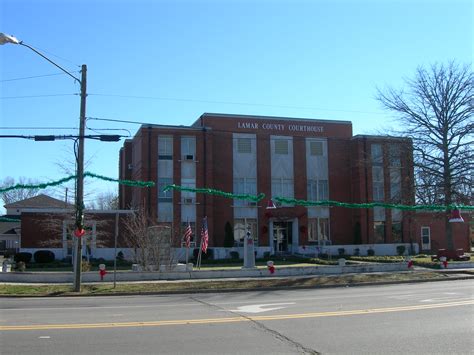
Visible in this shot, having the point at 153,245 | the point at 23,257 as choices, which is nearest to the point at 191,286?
the point at 153,245

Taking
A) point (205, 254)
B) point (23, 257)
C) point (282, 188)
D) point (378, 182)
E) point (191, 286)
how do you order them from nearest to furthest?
point (191, 286) < point (23, 257) < point (205, 254) < point (282, 188) < point (378, 182)

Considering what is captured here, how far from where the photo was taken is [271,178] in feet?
162

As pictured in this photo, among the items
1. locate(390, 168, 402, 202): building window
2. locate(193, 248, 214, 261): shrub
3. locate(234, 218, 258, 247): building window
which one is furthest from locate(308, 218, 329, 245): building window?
locate(193, 248, 214, 261): shrub

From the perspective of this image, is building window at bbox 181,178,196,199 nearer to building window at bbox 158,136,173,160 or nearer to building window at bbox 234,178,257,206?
building window at bbox 158,136,173,160

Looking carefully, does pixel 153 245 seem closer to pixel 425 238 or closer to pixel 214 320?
pixel 214 320

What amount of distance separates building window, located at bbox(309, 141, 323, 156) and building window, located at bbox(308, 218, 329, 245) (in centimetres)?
636

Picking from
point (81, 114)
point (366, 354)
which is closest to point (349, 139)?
point (81, 114)

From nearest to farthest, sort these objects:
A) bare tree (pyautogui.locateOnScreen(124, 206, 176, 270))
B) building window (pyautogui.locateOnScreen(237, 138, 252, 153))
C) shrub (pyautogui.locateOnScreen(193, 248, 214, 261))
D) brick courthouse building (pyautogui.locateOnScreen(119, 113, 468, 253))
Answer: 1. bare tree (pyautogui.locateOnScreen(124, 206, 176, 270))
2. shrub (pyautogui.locateOnScreen(193, 248, 214, 261))
3. brick courthouse building (pyautogui.locateOnScreen(119, 113, 468, 253))
4. building window (pyautogui.locateOnScreen(237, 138, 252, 153))

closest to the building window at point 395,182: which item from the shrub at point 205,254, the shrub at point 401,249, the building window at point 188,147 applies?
the shrub at point 401,249

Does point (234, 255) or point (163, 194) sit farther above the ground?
point (163, 194)

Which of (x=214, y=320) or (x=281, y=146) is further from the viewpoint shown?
(x=281, y=146)

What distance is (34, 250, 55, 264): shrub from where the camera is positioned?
38778 millimetres

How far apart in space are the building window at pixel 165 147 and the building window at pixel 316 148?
44.8 feet

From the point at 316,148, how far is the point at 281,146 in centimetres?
372
